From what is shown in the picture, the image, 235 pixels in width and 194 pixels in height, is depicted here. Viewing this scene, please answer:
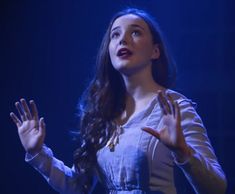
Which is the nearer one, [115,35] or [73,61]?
[115,35]

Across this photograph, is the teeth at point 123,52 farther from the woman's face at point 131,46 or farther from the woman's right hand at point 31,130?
the woman's right hand at point 31,130

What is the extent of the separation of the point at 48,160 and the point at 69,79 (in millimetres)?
884

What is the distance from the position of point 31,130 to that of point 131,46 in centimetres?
51

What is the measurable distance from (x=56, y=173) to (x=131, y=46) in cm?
60

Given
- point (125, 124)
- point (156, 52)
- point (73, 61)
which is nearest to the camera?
point (125, 124)

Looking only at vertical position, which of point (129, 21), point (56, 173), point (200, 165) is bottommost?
point (56, 173)

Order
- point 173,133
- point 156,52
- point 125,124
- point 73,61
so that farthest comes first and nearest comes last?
point 73,61, point 156,52, point 125,124, point 173,133

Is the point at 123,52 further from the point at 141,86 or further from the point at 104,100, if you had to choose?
the point at 104,100

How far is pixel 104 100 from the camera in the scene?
5.89 ft

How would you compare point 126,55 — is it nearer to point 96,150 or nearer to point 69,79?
point 96,150

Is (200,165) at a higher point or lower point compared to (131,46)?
lower

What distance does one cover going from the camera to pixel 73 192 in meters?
1.73

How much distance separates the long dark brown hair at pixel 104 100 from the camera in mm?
1677

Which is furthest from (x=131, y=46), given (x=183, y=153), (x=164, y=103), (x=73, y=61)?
(x=73, y=61)
